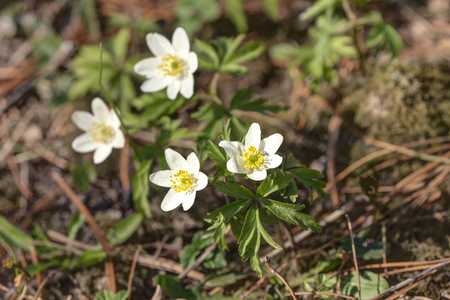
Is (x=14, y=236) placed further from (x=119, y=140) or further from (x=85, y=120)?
(x=119, y=140)

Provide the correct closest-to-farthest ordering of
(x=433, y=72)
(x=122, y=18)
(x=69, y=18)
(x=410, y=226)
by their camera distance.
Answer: (x=410, y=226) < (x=433, y=72) < (x=122, y=18) < (x=69, y=18)

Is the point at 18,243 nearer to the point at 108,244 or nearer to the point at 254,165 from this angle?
the point at 108,244

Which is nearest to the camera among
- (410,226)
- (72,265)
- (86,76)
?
(410,226)

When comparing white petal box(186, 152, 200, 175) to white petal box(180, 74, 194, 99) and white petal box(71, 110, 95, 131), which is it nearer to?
white petal box(180, 74, 194, 99)

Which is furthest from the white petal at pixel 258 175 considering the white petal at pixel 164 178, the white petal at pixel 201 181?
the white petal at pixel 164 178

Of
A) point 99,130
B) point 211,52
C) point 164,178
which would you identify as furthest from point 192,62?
point 99,130

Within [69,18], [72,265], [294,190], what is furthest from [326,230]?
[69,18]

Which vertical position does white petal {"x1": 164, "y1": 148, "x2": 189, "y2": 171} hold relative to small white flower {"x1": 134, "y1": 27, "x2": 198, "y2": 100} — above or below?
below

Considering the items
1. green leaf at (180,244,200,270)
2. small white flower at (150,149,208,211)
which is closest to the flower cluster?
small white flower at (150,149,208,211)
